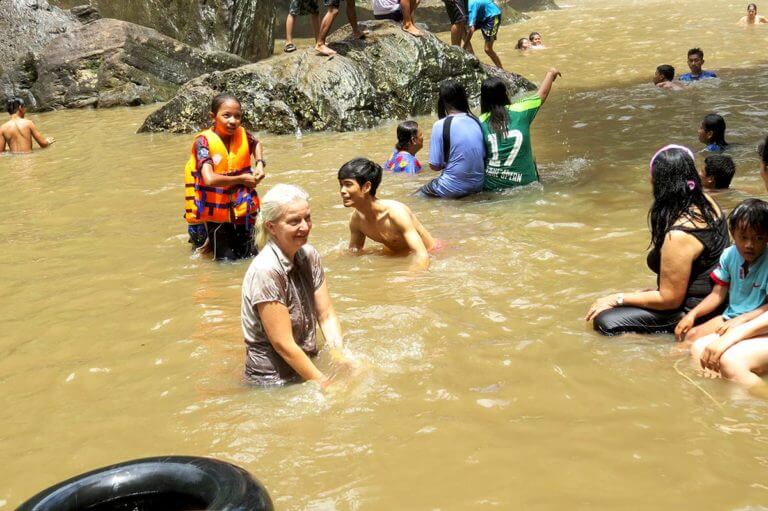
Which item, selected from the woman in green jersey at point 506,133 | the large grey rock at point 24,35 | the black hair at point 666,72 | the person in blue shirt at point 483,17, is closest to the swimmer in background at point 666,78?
the black hair at point 666,72

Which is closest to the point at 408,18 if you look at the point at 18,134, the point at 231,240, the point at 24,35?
the point at 18,134

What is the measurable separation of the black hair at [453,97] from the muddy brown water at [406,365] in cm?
86

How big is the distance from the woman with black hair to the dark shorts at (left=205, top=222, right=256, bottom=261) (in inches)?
126

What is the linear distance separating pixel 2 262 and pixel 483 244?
12.8 ft

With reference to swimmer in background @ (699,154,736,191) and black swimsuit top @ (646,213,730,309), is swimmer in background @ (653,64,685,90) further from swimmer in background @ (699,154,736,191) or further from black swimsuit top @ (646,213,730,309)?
black swimsuit top @ (646,213,730,309)

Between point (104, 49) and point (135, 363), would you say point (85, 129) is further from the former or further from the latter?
point (135, 363)

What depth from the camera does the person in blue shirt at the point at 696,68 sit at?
12.2 meters

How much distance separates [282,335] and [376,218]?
7.60ft

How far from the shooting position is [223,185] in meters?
6.49

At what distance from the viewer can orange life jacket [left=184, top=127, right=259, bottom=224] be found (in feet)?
21.4

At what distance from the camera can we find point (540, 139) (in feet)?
33.1

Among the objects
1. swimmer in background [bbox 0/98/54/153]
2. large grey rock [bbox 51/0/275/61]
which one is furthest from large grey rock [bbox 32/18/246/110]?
swimmer in background [bbox 0/98/54/153]

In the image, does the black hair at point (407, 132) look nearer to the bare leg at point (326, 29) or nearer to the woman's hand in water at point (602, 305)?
the bare leg at point (326, 29)

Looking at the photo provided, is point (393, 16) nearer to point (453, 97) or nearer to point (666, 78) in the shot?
point (666, 78)
